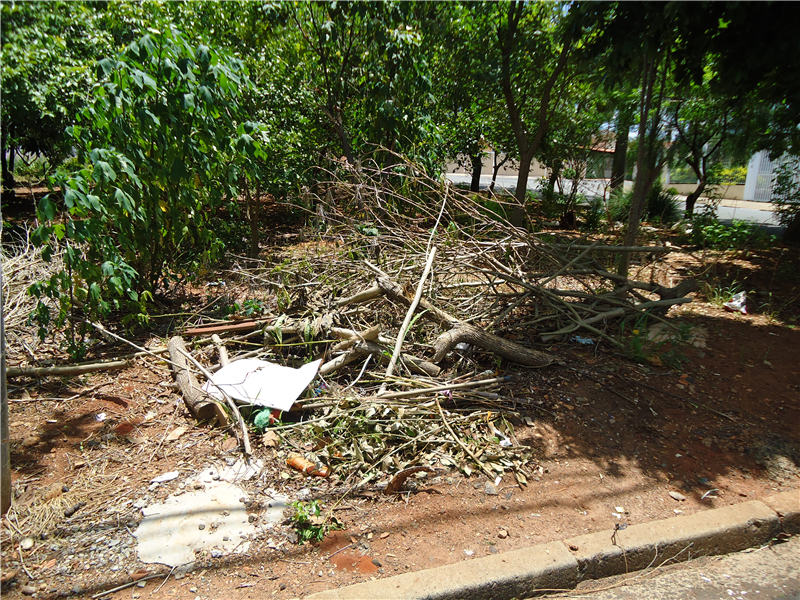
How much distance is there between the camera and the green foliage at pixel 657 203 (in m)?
9.89

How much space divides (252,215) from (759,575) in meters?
6.85

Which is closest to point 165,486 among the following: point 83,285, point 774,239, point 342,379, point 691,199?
point 342,379

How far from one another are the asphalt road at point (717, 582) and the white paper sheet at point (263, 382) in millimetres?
1997

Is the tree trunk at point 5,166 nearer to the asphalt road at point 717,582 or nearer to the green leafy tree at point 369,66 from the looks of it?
the green leafy tree at point 369,66

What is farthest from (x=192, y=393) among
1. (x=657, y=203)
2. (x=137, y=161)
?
(x=657, y=203)

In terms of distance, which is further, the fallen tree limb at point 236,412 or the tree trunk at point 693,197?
the tree trunk at point 693,197

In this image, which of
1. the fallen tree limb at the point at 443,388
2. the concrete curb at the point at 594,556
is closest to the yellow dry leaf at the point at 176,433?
the fallen tree limb at the point at 443,388

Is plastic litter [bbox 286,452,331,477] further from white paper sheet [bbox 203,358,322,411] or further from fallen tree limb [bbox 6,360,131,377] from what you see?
A: fallen tree limb [bbox 6,360,131,377]

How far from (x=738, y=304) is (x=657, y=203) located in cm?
602

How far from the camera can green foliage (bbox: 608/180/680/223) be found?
989cm

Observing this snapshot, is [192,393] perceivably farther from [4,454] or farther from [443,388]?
[443,388]

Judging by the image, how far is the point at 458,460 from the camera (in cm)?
320

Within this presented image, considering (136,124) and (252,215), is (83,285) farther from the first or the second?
(252,215)

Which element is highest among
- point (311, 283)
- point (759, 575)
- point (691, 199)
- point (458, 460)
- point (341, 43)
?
point (341, 43)
